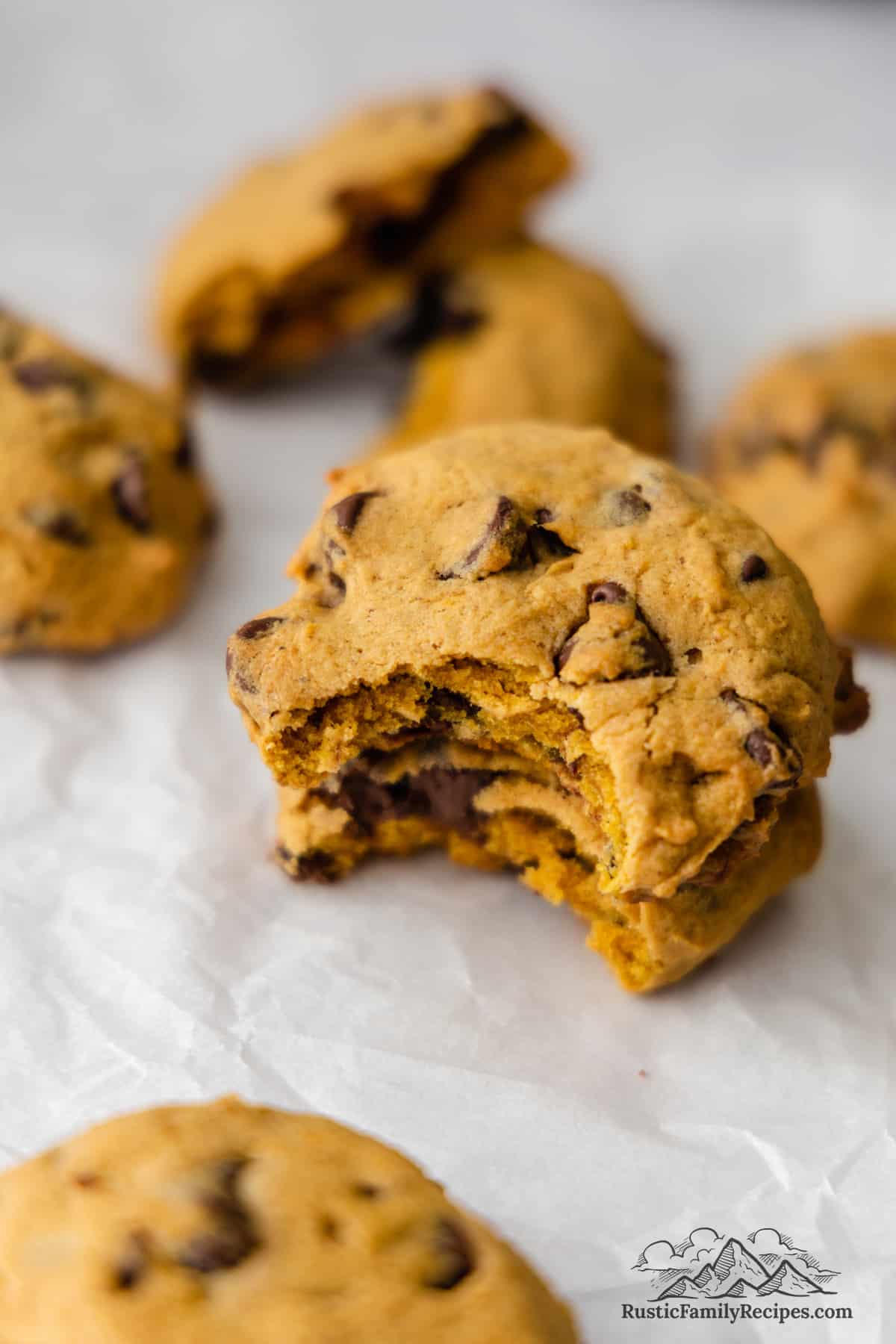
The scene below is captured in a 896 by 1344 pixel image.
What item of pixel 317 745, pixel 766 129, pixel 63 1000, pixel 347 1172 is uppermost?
pixel 766 129

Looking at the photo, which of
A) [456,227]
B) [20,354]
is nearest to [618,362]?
[456,227]

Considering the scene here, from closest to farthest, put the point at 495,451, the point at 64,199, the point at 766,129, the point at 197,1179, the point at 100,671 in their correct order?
1. the point at 197,1179
2. the point at 495,451
3. the point at 100,671
4. the point at 64,199
5. the point at 766,129

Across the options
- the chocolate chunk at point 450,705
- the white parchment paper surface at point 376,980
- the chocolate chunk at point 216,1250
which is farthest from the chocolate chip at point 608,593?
the chocolate chunk at point 216,1250

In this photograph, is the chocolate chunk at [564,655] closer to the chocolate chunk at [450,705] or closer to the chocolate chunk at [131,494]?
the chocolate chunk at [450,705]

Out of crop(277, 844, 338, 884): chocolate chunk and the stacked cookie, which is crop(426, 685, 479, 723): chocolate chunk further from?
the stacked cookie

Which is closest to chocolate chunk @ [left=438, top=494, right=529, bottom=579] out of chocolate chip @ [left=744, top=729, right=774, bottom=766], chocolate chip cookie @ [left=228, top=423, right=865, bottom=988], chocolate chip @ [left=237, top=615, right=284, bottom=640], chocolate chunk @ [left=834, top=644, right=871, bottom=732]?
chocolate chip cookie @ [left=228, top=423, right=865, bottom=988]

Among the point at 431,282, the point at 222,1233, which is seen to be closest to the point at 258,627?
the point at 222,1233

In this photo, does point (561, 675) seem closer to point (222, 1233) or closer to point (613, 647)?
point (613, 647)

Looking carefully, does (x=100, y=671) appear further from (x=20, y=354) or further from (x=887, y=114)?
(x=887, y=114)
